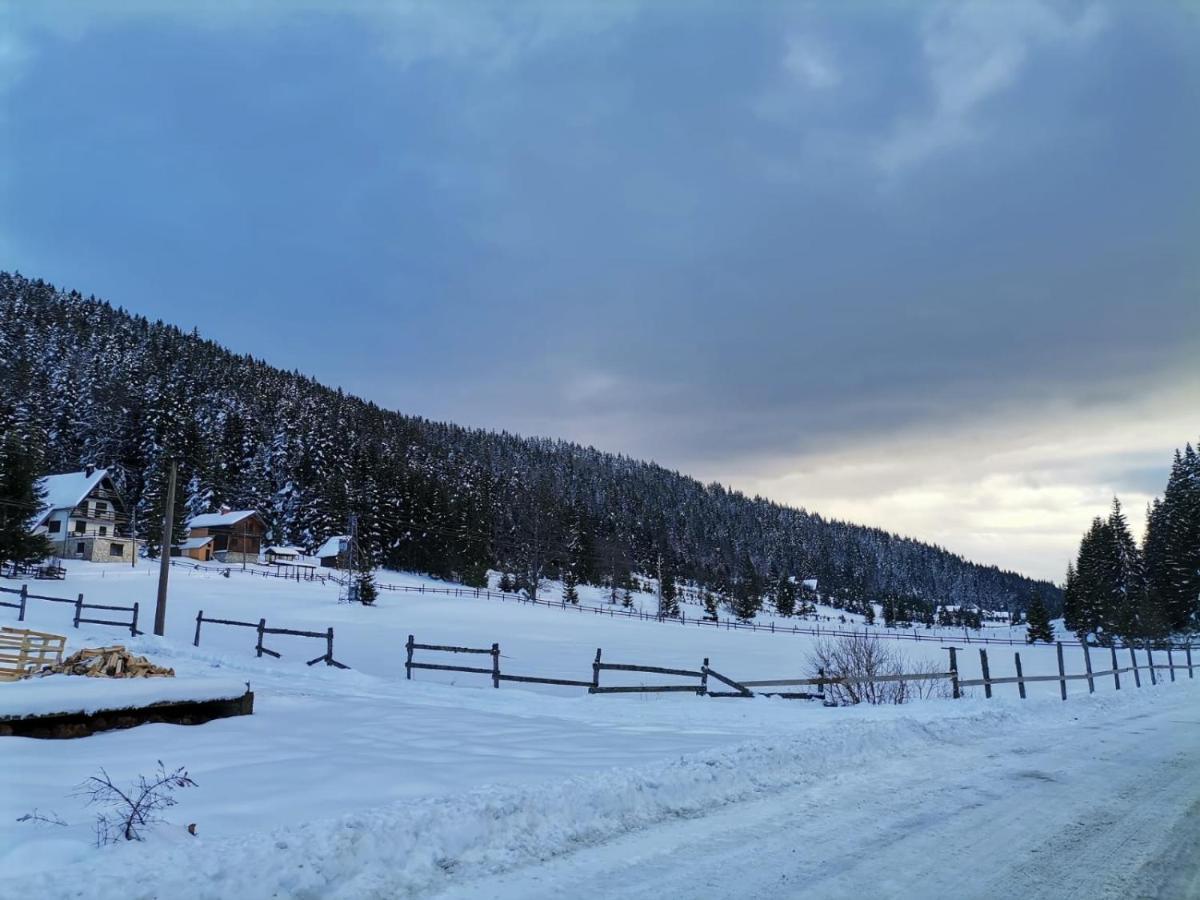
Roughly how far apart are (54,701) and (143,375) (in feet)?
384

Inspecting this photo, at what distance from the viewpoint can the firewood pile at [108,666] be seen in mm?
12622

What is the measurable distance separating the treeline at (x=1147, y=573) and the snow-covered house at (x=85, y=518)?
8898cm

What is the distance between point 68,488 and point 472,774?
3234 inches

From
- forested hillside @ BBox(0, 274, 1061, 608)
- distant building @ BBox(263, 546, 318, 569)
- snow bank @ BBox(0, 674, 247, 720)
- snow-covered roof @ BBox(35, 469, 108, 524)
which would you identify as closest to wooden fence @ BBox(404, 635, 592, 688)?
snow bank @ BBox(0, 674, 247, 720)

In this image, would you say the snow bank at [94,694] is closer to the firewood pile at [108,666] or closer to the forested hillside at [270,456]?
the firewood pile at [108,666]

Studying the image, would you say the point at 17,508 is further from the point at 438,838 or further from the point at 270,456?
the point at 438,838

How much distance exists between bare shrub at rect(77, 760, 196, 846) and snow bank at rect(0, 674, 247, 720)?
2364mm

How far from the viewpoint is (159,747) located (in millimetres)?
8820

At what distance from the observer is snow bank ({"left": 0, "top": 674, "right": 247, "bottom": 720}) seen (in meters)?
8.95

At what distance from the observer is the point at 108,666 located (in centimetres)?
1268

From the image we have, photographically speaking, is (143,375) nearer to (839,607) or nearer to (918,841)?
(918,841)

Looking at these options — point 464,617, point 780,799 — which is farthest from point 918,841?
point 464,617

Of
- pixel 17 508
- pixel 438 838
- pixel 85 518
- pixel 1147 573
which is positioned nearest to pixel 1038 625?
pixel 1147 573

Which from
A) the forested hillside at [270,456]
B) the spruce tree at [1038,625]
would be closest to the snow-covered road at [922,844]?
the spruce tree at [1038,625]
